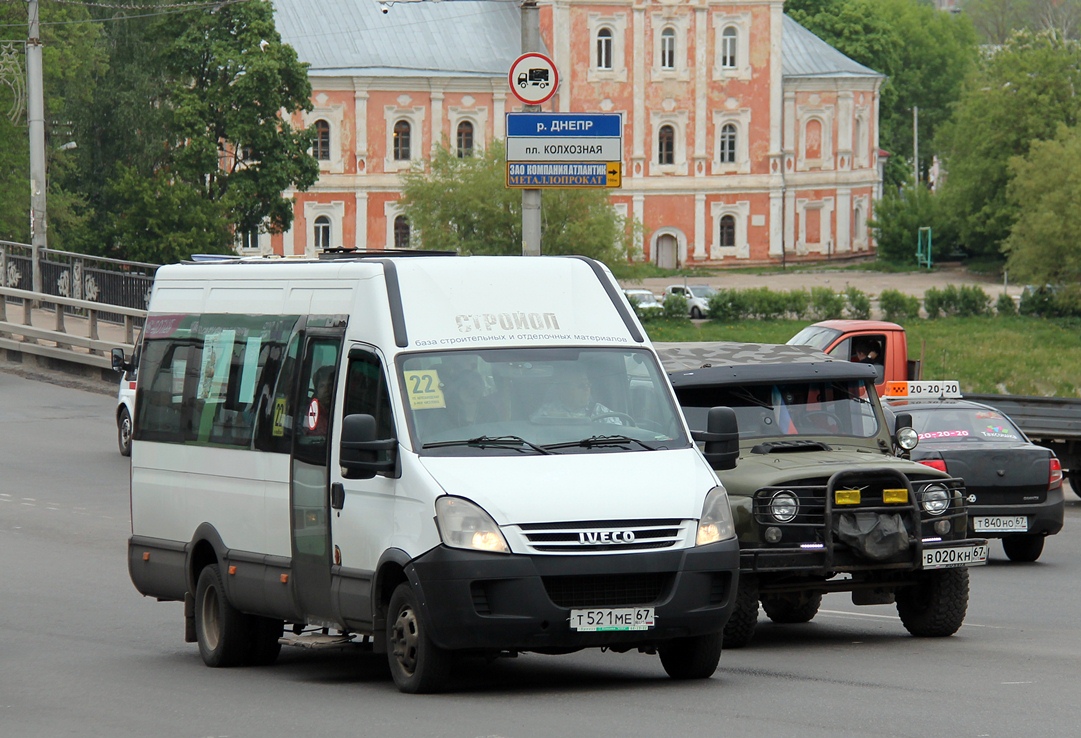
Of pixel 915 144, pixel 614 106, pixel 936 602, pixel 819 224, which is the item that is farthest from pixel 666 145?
pixel 936 602

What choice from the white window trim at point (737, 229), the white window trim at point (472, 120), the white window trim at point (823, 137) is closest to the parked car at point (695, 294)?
the white window trim at point (737, 229)

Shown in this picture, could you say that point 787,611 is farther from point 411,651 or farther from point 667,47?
point 667,47

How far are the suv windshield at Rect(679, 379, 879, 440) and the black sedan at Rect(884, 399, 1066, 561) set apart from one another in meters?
4.67

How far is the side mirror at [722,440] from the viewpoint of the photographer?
10.1 metres

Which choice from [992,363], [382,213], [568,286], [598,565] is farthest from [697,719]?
[382,213]

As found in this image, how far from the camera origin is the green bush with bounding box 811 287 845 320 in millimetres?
67938

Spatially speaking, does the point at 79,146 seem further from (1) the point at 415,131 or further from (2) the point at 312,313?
(2) the point at 312,313

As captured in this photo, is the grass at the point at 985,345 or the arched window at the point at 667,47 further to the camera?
the arched window at the point at 667,47

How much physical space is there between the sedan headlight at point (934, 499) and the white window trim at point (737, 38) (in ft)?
270

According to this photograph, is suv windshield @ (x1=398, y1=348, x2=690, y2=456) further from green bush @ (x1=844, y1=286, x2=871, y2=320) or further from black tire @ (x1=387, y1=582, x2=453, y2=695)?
green bush @ (x1=844, y1=286, x2=871, y2=320)

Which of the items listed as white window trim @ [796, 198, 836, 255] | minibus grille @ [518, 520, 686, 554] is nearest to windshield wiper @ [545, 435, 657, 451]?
minibus grille @ [518, 520, 686, 554]

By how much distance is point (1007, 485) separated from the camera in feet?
58.0

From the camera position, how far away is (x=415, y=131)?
91.8m

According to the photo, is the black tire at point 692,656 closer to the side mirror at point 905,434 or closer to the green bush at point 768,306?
the side mirror at point 905,434
